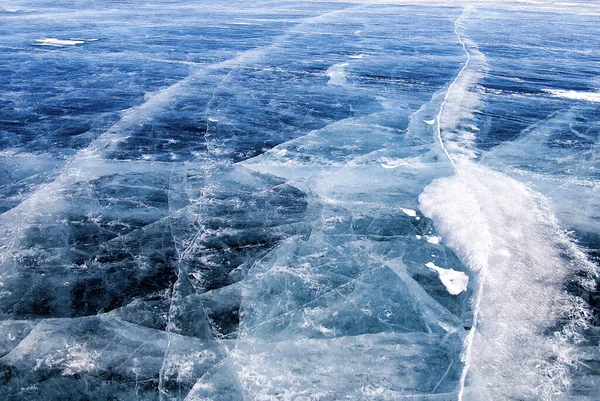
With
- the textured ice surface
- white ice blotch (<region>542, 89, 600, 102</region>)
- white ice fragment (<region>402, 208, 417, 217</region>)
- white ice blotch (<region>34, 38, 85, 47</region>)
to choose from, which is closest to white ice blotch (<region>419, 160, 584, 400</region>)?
the textured ice surface

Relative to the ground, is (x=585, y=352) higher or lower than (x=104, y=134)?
lower

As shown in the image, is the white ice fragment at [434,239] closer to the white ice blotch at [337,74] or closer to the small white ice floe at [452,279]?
the small white ice floe at [452,279]

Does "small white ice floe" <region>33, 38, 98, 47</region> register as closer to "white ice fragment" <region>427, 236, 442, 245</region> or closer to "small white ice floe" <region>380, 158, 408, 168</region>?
"small white ice floe" <region>380, 158, 408, 168</region>

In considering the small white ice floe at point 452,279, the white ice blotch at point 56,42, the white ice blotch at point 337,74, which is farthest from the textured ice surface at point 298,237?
the white ice blotch at point 56,42

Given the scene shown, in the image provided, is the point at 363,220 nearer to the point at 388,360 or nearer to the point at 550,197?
the point at 388,360

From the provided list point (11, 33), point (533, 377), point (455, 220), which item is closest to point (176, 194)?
point (455, 220)
